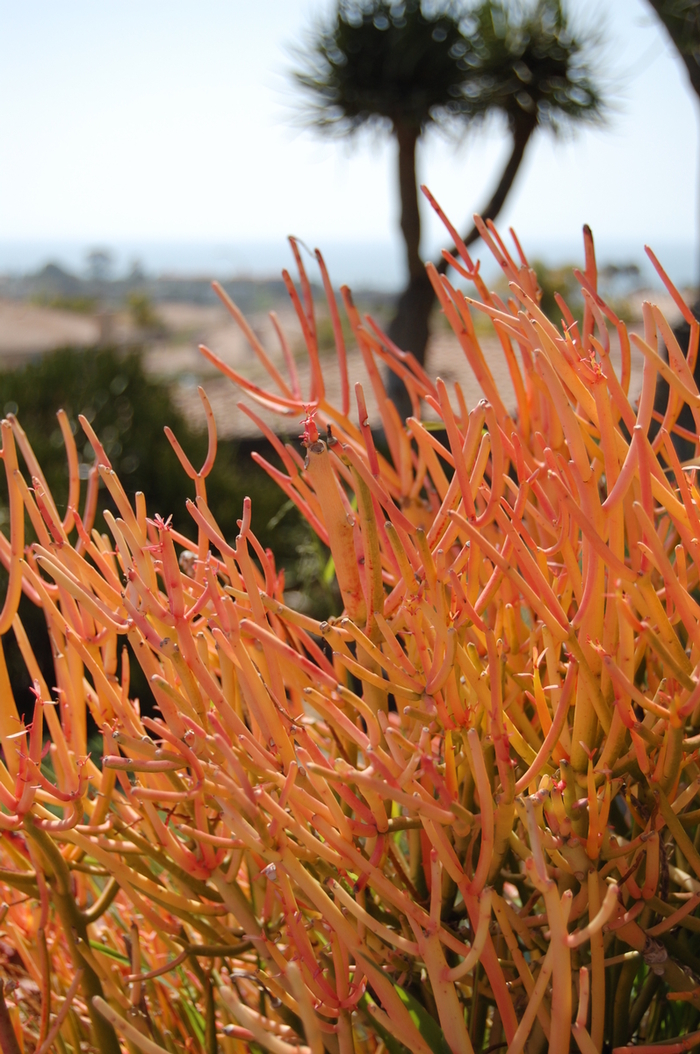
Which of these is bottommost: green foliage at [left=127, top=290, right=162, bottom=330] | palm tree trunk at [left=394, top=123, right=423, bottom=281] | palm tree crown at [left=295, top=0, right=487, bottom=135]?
green foliage at [left=127, top=290, right=162, bottom=330]

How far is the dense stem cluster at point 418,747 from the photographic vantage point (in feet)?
1.23

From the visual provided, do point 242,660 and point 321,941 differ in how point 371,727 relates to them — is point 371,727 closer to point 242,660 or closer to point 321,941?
point 242,660

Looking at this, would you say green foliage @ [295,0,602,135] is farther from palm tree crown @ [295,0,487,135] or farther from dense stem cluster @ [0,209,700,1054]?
dense stem cluster @ [0,209,700,1054]

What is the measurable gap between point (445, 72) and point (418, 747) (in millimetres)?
3498

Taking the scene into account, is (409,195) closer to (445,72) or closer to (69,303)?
(445,72)

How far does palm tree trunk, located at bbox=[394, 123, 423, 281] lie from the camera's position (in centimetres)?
320

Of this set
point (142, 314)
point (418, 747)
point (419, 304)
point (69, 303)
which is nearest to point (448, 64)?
point (419, 304)

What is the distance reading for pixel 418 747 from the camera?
0.39m

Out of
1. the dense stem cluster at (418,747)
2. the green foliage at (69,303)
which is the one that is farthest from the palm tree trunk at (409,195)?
the green foliage at (69,303)

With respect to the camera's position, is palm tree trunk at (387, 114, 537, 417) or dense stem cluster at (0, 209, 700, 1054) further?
palm tree trunk at (387, 114, 537, 417)

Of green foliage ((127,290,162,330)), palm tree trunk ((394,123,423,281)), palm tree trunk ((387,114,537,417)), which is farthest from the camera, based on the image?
green foliage ((127,290,162,330))

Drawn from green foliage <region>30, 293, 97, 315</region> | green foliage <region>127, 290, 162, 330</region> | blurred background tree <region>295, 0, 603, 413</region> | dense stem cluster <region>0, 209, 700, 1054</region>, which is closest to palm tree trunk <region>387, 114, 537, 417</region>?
blurred background tree <region>295, 0, 603, 413</region>

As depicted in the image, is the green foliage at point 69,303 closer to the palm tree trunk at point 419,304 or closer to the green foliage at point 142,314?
the green foliage at point 142,314

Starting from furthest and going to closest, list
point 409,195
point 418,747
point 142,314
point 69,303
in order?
point 69,303 < point 142,314 < point 409,195 < point 418,747
